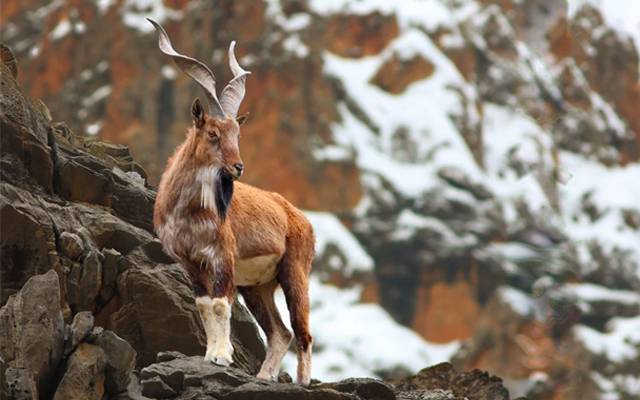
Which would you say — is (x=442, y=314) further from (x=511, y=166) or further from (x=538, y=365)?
(x=511, y=166)

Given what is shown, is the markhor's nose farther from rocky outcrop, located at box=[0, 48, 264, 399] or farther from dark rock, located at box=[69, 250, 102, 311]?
dark rock, located at box=[69, 250, 102, 311]

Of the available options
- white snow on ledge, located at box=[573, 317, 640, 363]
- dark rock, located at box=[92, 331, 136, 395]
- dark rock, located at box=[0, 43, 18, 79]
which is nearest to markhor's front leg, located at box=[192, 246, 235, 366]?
dark rock, located at box=[92, 331, 136, 395]

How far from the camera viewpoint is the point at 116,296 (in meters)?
22.5

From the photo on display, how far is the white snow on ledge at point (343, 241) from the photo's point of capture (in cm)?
10375

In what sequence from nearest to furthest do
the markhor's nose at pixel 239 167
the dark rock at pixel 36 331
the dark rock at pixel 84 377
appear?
the dark rock at pixel 84 377
the dark rock at pixel 36 331
the markhor's nose at pixel 239 167

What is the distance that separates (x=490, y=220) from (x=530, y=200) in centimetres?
533

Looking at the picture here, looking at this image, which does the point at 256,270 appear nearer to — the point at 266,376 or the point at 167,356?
the point at 266,376

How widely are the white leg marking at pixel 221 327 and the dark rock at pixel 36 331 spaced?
209 cm

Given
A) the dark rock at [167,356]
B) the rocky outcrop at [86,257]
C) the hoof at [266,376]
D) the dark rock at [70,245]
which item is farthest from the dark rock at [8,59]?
the hoof at [266,376]

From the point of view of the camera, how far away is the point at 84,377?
60.0ft

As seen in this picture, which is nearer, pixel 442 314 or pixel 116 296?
pixel 116 296

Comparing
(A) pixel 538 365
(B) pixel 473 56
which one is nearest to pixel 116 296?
(A) pixel 538 365

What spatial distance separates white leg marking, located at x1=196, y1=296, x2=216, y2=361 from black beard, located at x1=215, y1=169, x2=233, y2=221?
117 centimetres

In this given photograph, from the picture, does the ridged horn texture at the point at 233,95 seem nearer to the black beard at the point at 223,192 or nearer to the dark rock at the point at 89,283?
the black beard at the point at 223,192
